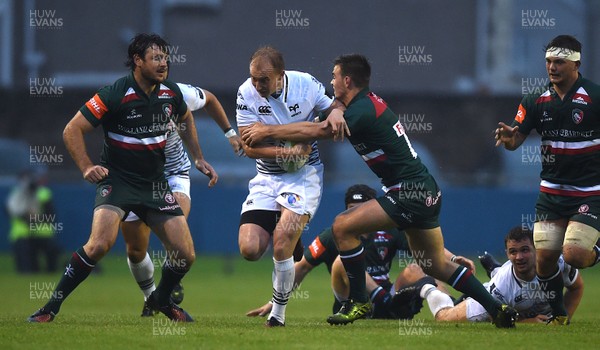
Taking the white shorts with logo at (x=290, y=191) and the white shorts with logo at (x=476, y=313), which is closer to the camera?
the white shorts with logo at (x=290, y=191)

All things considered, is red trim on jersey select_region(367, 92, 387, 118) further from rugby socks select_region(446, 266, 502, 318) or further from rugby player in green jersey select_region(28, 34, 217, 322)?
rugby player in green jersey select_region(28, 34, 217, 322)

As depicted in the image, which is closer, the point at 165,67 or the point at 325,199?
the point at 165,67

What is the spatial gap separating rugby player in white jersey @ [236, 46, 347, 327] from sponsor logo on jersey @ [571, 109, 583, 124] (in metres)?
2.22

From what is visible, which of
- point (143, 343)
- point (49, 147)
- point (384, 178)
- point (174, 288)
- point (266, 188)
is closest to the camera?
point (143, 343)

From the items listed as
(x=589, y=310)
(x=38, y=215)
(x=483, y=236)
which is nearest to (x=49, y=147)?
(x=38, y=215)

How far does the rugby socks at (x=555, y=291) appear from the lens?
34.9 feet

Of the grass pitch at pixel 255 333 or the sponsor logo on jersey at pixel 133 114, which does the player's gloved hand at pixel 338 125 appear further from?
the sponsor logo on jersey at pixel 133 114

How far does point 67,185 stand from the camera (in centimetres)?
2345

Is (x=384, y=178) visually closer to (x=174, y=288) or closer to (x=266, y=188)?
(x=266, y=188)

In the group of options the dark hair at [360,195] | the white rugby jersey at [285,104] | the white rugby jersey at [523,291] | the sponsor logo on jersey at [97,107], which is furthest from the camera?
the dark hair at [360,195]

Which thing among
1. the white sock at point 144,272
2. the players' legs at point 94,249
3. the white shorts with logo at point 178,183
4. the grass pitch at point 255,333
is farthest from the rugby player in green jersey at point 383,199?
the white sock at point 144,272

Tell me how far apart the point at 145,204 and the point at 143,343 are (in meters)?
1.96

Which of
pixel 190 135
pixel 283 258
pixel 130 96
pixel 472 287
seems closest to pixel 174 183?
pixel 190 135

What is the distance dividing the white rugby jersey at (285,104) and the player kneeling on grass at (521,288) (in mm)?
2372
